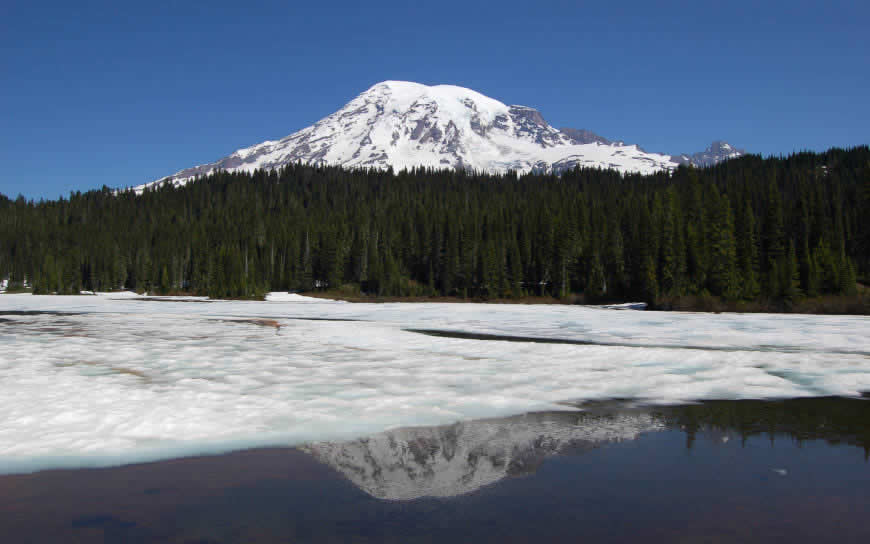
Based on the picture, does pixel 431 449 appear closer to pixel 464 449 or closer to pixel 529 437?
pixel 464 449

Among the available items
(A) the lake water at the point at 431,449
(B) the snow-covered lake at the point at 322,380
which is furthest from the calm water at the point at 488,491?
(B) the snow-covered lake at the point at 322,380

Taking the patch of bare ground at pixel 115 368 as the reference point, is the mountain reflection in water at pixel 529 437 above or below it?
below

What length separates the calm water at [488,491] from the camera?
5504 mm

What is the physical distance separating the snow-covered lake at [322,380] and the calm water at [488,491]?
110 centimetres

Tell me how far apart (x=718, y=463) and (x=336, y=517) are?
4.97 m

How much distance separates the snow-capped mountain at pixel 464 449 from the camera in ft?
22.7

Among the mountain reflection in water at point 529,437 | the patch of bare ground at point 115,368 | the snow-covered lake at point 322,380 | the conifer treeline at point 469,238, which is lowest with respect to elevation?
the mountain reflection in water at point 529,437

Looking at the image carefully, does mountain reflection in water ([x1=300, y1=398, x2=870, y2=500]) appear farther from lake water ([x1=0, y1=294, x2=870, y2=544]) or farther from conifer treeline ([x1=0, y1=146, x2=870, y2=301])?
conifer treeline ([x1=0, y1=146, x2=870, y2=301])

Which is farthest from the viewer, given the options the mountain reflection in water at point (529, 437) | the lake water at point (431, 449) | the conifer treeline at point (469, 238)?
the conifer treeline at point (469, 238)

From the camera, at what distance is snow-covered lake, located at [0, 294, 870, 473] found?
360 inches

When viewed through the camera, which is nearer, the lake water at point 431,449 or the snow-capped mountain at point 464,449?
the lake water at point 431,449

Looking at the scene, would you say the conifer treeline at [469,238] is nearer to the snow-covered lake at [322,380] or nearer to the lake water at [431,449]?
the snow-covered lake at [322,380]

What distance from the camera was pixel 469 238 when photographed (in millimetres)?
92625

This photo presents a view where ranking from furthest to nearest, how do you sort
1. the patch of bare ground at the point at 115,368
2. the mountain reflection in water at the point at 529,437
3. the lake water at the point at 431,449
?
the patch of bare ground at the point at 115,368 < the mountain reflection in water at the point at 529,437 < the lake water at the point at 431,449
